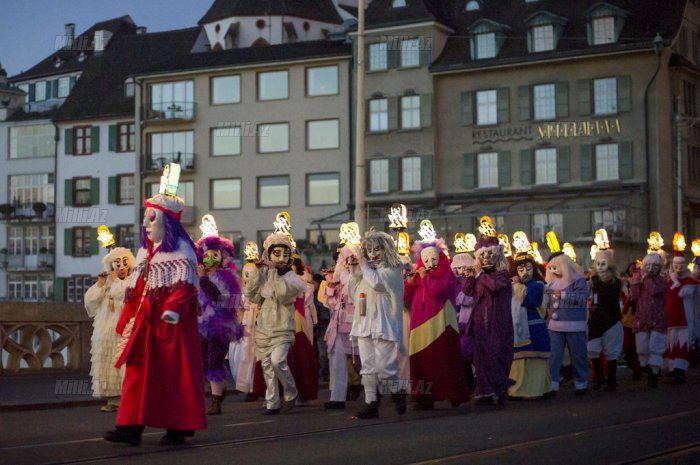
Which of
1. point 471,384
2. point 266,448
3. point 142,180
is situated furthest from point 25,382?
point 142,180

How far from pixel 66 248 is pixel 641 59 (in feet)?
113

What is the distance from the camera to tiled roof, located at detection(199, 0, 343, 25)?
75188 mm

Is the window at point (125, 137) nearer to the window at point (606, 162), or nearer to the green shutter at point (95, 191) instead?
the green shutter at point (95, 191)

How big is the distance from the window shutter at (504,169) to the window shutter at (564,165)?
2.27m

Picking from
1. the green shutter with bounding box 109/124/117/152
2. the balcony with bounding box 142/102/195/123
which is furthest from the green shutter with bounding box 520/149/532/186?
the green shutter with bounding box 109/124/117/152

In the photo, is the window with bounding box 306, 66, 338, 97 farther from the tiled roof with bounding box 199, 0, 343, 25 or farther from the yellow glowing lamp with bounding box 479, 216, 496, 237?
the yellow glowing lamp with bounding box 479, 216, 496, 237

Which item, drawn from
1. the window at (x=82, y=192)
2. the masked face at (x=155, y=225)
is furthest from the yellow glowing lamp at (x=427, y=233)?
the window at (x=82, y=192)

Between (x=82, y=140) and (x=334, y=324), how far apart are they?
61115mm

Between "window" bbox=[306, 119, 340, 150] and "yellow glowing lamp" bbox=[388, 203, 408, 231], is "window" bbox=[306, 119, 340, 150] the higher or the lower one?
the higher one

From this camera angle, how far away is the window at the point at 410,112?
202 ft

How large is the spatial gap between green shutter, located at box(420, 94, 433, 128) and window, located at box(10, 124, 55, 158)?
26255mm

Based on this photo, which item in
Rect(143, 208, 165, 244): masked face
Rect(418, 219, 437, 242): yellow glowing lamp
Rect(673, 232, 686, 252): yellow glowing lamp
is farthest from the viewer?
Rect(673, 232, 686, 252): yellow glowing lamp

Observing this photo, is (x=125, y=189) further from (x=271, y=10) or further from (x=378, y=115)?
(x=378, y=115)

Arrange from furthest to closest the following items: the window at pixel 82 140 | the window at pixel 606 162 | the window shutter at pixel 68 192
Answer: the window at pixel 82 140 < the window shutter at pixel 68 192 < the window at pixel 606 162
